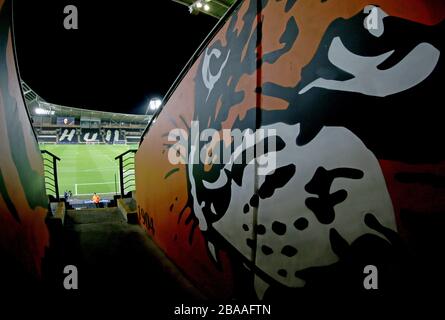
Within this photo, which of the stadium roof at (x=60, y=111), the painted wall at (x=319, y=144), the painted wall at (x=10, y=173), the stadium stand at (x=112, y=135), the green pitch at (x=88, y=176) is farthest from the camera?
the stadium stand at (x=112, y=135)

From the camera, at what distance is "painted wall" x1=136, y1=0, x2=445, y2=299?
949 mm

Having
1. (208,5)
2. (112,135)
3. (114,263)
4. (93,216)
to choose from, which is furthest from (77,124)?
(114,263)

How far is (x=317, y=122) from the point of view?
51.3 inches

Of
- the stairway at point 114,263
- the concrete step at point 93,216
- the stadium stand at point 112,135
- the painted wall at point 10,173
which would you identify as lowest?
the stairway at point 114,263

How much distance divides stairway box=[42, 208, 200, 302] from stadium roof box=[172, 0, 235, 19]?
34.5 ft

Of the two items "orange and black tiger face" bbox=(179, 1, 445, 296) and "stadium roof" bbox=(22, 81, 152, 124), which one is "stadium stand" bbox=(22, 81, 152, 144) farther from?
"orange and black tiger face" bbox=(179, 1, 445, 296)

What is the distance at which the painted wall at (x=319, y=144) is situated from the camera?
95cm

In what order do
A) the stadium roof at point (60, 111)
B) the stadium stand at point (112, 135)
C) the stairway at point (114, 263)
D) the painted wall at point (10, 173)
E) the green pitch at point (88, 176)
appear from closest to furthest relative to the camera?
the painted wall at point (10, 173) < the stairway at point (114, 263) < the green pitch at point (88, 176) < the stadium roof at point (60, 111) < the stadium stand at point (112, 135)

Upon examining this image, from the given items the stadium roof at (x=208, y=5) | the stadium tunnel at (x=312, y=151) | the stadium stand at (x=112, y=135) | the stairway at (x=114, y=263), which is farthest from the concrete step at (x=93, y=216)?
the stadium stand at (x=112, y=135)

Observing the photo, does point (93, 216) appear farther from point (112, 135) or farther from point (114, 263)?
point (112, 135)

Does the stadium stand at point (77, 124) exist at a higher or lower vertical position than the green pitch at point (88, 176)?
higher

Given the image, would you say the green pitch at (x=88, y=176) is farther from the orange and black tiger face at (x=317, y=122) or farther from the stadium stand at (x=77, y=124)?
the stadium stand at (x=77, y=124)
